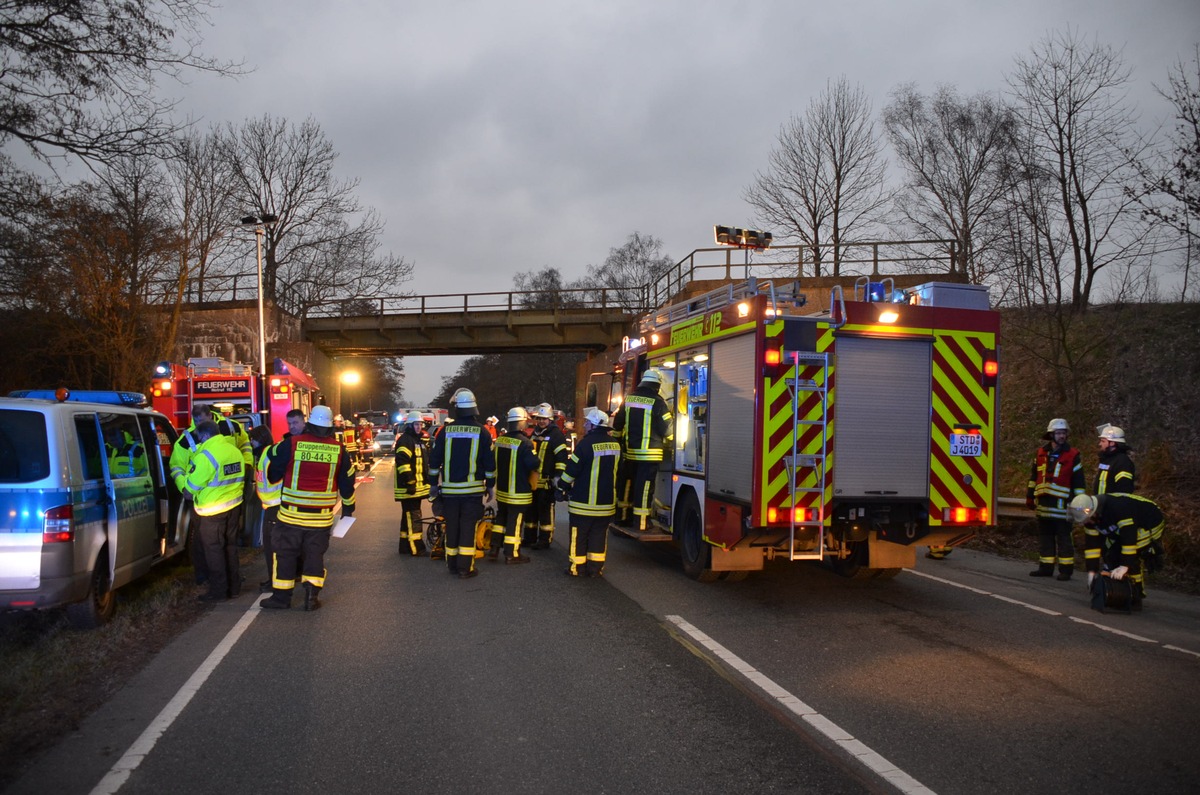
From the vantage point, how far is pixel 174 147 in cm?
1138

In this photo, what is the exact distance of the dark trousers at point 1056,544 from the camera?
10.1m

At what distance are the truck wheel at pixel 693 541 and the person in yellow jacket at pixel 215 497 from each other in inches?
179

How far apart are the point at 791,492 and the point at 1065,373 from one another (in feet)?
47.0

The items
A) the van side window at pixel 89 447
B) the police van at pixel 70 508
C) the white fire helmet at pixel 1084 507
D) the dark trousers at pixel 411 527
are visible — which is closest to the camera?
the police van at pixel 70 508

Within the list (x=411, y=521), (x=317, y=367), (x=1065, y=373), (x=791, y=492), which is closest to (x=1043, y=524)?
(x=791, y=492)

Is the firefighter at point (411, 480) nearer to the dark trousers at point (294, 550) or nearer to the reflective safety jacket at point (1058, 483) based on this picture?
the dark trousers at point (294, 550)

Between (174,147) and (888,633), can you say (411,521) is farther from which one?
(888,633)

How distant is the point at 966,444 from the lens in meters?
8.48

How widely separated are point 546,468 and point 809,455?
4.58 metres

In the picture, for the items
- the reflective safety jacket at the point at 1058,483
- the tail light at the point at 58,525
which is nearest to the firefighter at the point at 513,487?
the tail light at the point at 58,525

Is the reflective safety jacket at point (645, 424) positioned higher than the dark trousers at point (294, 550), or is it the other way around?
the reflective safety jacket at point (645, 424)

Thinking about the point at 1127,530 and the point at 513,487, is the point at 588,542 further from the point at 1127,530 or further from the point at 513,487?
the point at 1127,530

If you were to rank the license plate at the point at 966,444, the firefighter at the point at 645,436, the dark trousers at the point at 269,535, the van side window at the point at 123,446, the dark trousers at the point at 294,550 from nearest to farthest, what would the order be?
the van side window at the point at 123,446, the dark trousers at the point at 294,550, the license plate at the point at 966,444, the dark trousers at the point at 269,535, the firefighter at the point at 645,436

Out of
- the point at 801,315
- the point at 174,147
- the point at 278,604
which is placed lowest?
the point at 278,604
